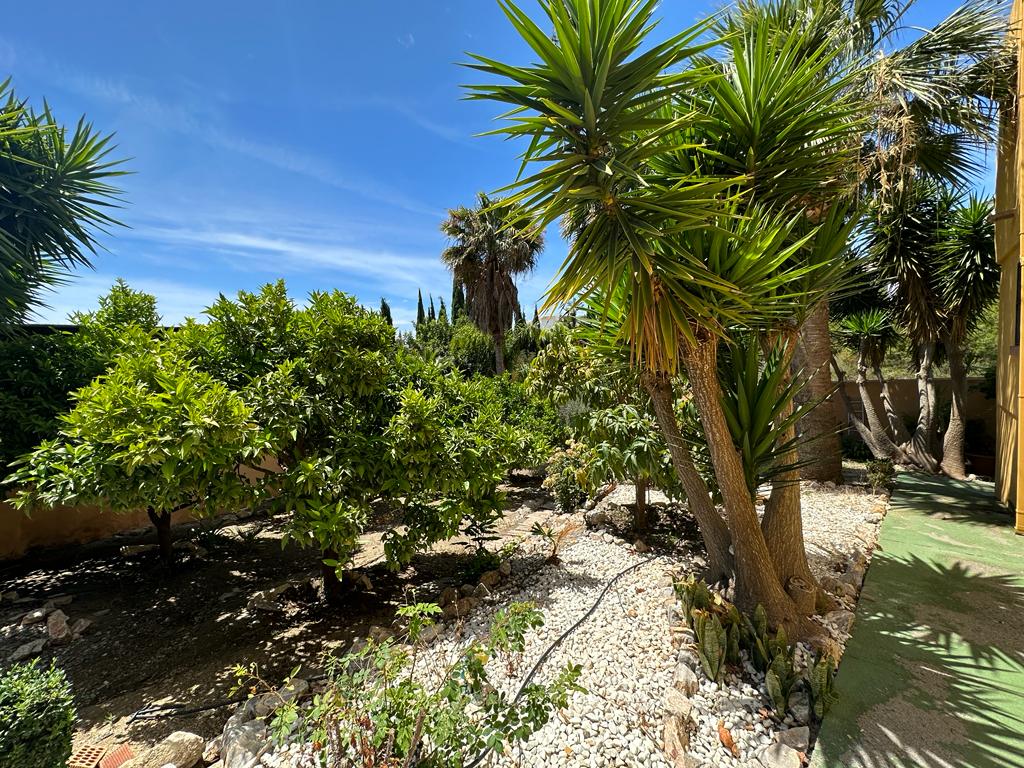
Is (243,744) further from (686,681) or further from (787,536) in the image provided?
(787,536)

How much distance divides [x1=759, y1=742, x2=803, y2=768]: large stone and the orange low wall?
852cm

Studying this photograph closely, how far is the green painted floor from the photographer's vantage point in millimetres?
1998

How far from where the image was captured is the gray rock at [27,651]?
3619 mm

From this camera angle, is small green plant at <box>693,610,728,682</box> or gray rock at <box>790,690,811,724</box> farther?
small green plant at <box>693,610,728,682</box>

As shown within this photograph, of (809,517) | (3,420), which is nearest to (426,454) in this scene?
(3,420)

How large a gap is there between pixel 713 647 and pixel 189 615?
530 centimetres

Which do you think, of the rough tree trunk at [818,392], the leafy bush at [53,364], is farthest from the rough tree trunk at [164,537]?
the rough tree trunk at [818,392]

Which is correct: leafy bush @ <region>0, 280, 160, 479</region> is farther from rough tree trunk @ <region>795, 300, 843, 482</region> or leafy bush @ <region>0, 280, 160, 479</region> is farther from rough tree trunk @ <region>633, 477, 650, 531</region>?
rough tree trunk @ <region>795, 300, 843, 482</region>

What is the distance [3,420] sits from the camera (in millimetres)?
4402

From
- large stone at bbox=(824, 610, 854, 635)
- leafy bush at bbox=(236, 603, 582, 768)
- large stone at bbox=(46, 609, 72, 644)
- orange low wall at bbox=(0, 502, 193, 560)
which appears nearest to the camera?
leafy bush at bbox=(236, 603, 582, 768)

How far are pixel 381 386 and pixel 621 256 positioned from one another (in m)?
2.57

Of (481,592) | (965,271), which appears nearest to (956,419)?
(965,271)

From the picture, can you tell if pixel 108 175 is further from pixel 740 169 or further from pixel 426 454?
pixel 740 169

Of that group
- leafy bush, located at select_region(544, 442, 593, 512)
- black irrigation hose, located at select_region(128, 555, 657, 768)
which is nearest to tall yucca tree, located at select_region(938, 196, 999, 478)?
leafy bush, located at select_region(544, 442, 593, 512)
